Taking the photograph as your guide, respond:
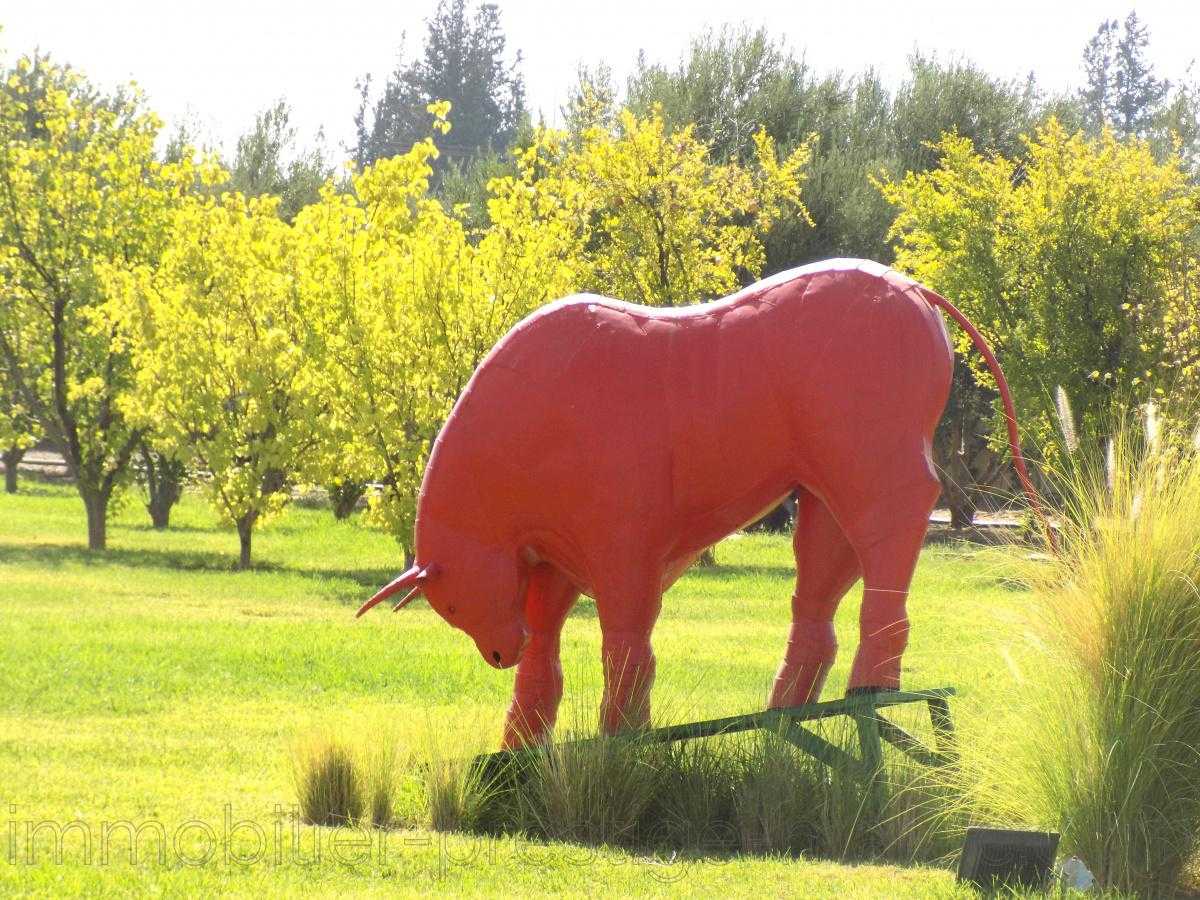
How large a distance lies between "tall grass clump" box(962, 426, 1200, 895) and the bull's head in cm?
242

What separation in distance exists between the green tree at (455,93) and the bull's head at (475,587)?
66661 millimetres

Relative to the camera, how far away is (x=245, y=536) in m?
21.3

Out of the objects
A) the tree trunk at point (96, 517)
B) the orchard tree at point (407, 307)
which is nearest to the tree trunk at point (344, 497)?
the tree trunk at point (96, 517)

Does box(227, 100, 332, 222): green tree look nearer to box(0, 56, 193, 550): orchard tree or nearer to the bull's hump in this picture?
box(0, 56, 193, 550): orchard tree

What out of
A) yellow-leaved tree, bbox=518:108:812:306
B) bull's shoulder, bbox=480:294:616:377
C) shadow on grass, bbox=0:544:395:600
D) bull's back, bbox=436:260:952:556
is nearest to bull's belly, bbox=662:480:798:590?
bull's back, bbox=436:260:952:556

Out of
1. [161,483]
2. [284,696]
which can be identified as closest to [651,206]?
[161,483]

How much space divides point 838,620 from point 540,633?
929 cm

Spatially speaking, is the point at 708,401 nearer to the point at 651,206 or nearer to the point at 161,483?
the point at 651,206

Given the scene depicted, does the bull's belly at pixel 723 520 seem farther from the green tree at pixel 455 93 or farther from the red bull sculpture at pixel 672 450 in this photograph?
the green tree at pixel 455 93

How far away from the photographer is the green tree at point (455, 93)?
7300 cm

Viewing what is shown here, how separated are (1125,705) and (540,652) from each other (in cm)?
304

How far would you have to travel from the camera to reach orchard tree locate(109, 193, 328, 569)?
20.6 metres

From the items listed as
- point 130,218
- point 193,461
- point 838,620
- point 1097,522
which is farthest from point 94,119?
point 1097,522

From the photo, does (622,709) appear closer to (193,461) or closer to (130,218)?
(193,461)
